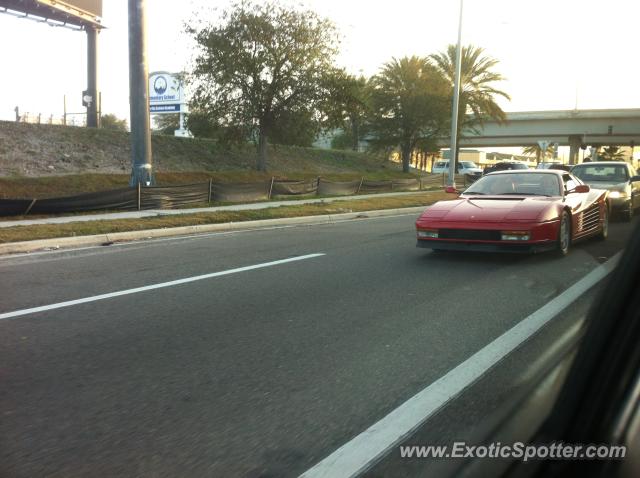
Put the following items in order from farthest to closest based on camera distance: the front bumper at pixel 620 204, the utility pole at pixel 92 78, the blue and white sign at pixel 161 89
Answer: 1. the blue and white sign at pixel 161 89
2. the utility pole at pixel 92 78
3. the front bumper at pixel 620 204

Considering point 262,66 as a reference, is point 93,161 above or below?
below

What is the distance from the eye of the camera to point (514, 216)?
7.87 m

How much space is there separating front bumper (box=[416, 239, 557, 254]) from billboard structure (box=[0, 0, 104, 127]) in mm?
26807

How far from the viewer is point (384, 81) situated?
4091 cm

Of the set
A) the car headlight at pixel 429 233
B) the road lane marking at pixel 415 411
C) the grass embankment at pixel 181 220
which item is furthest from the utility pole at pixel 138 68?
the road lane marking at pixel 415 411

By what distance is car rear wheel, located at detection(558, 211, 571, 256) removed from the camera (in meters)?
8.27

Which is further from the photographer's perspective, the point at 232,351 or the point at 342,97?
the point at 342,97

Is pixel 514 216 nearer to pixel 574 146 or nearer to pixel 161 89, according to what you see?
pixel 161 89

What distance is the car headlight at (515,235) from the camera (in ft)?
25.2

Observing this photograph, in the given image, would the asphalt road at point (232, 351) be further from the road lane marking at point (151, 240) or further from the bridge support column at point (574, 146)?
the bridge support column at point (574, 146)

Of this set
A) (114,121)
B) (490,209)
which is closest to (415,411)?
(490,209)

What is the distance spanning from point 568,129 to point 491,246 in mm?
52006

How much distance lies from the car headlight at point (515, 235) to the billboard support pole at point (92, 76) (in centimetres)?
2718

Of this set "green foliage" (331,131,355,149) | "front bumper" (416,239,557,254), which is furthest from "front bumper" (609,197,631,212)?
"green foliage" (331,131,355,149)
